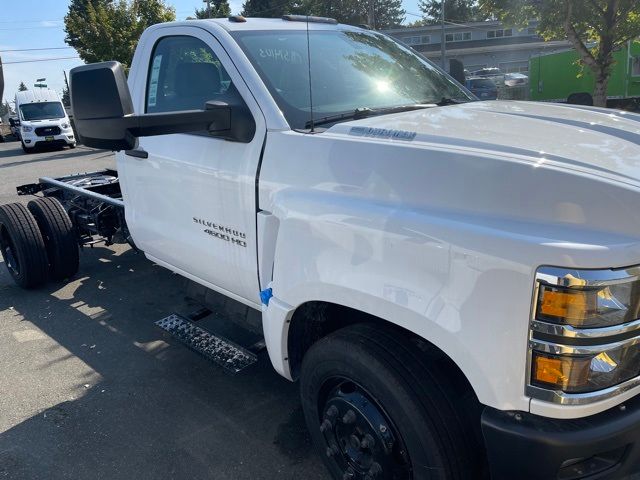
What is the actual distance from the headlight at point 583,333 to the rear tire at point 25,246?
4.76 meters

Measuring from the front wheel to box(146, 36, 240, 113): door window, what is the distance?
141cm

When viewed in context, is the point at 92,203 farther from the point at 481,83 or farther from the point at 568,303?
the point at 481,83

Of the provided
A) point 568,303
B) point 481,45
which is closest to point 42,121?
point 568,303

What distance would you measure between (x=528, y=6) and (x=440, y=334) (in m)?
11.2

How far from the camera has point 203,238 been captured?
3.12 metres

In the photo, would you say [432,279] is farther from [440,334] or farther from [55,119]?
[55,119]

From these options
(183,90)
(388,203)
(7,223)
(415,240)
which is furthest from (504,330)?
(7,223)

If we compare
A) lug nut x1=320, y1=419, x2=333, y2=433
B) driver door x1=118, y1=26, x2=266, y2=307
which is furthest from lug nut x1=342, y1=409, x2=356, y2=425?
driver door x1=118, y1=26, x2=266, y2=307

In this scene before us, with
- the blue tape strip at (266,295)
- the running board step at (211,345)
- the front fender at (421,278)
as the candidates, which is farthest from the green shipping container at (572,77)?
the front fender at (421,278)

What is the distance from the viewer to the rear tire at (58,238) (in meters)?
5.24

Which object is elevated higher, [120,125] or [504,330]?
[120,125]

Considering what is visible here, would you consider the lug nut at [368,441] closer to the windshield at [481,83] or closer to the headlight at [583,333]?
the headlight at [583,333]

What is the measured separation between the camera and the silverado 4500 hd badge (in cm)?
279

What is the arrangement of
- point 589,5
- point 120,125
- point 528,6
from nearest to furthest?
1. point 120,125
2. point 589,5
3. point 528,6
